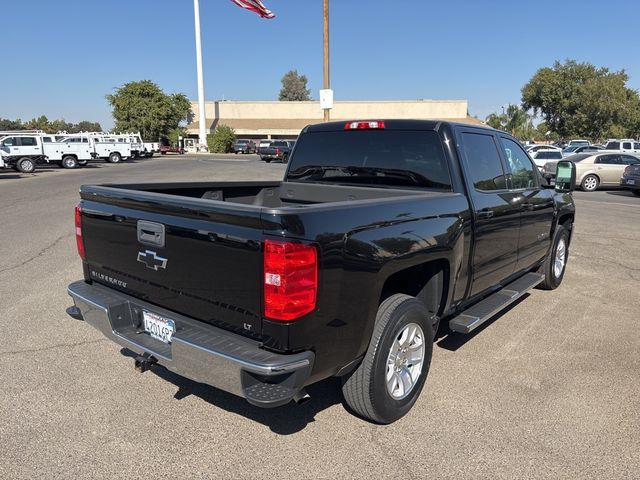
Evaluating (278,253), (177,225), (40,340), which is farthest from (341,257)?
(40,340)

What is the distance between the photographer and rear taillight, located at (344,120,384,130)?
13.5ft

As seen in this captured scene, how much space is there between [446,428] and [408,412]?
28cm

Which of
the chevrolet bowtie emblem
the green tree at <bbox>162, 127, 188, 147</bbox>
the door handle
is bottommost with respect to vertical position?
the chevrolet bowtie emblem

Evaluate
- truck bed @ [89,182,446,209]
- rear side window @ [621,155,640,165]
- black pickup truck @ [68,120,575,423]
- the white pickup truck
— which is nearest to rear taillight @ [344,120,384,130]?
black pickup truck @ [68,120,575,423]

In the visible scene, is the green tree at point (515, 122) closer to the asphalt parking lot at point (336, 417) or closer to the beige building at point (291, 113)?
the beige building at point (291, 113)

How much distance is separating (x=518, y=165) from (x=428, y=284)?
Result: 6.81 ft

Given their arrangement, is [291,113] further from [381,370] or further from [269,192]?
[381,370]

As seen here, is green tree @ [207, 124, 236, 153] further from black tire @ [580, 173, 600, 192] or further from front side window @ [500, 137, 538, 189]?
front side window @ [500, 137, 538, 189]

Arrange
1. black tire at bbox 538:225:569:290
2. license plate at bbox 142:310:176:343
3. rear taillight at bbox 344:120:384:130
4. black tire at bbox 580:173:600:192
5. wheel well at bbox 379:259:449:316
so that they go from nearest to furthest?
license plate at bbox 142:310:176:343, wheel well at bbox 379:259:449:316, rear taillight at bbox 344:120:384:130, black tire at bbox 538:225:569:290, black tire at bbox 580:173:600:192

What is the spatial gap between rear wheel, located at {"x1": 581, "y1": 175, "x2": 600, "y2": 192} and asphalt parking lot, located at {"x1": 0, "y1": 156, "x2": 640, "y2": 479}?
16274 mm

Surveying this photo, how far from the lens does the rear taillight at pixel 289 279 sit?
2326 millimetres

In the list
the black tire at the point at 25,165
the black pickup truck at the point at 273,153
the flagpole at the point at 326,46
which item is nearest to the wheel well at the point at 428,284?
the flagpole at the point at 326,46

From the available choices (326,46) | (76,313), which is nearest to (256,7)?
(326,46)

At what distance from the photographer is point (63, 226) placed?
32.8ft
